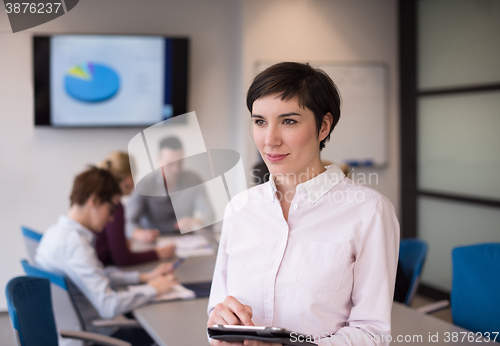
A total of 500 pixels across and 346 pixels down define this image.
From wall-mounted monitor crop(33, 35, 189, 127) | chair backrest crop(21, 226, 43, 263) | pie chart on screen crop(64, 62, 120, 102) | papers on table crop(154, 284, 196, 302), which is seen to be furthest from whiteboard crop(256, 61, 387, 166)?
chair backrest crop(21, 226, 43, 263)

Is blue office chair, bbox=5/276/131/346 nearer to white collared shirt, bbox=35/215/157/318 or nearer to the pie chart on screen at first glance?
white collared shirt, bbox=35/215/157/318

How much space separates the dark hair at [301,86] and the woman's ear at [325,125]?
0.5 inches

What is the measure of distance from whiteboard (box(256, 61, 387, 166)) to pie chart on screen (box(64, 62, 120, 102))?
197cm

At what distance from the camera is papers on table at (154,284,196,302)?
209cm

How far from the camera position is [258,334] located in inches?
41.8

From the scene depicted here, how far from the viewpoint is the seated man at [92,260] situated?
2.07m

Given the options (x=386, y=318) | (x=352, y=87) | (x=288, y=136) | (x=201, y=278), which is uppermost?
(x=352, y=87)

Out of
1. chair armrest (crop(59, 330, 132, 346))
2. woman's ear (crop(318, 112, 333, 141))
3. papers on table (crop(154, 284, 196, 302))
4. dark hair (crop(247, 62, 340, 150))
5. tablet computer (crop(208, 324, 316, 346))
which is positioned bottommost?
chair armrest (crop(59, 330, 132, 346))

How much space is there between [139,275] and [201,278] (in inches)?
12.9

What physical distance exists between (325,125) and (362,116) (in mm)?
3239

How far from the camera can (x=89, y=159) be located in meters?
4.14

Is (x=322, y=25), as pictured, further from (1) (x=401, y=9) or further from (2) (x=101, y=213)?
(2) (x=101, y=213)

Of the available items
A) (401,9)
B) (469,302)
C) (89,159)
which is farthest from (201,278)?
(401,9)

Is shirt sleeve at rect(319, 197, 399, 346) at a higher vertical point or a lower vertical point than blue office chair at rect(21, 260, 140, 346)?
higher
